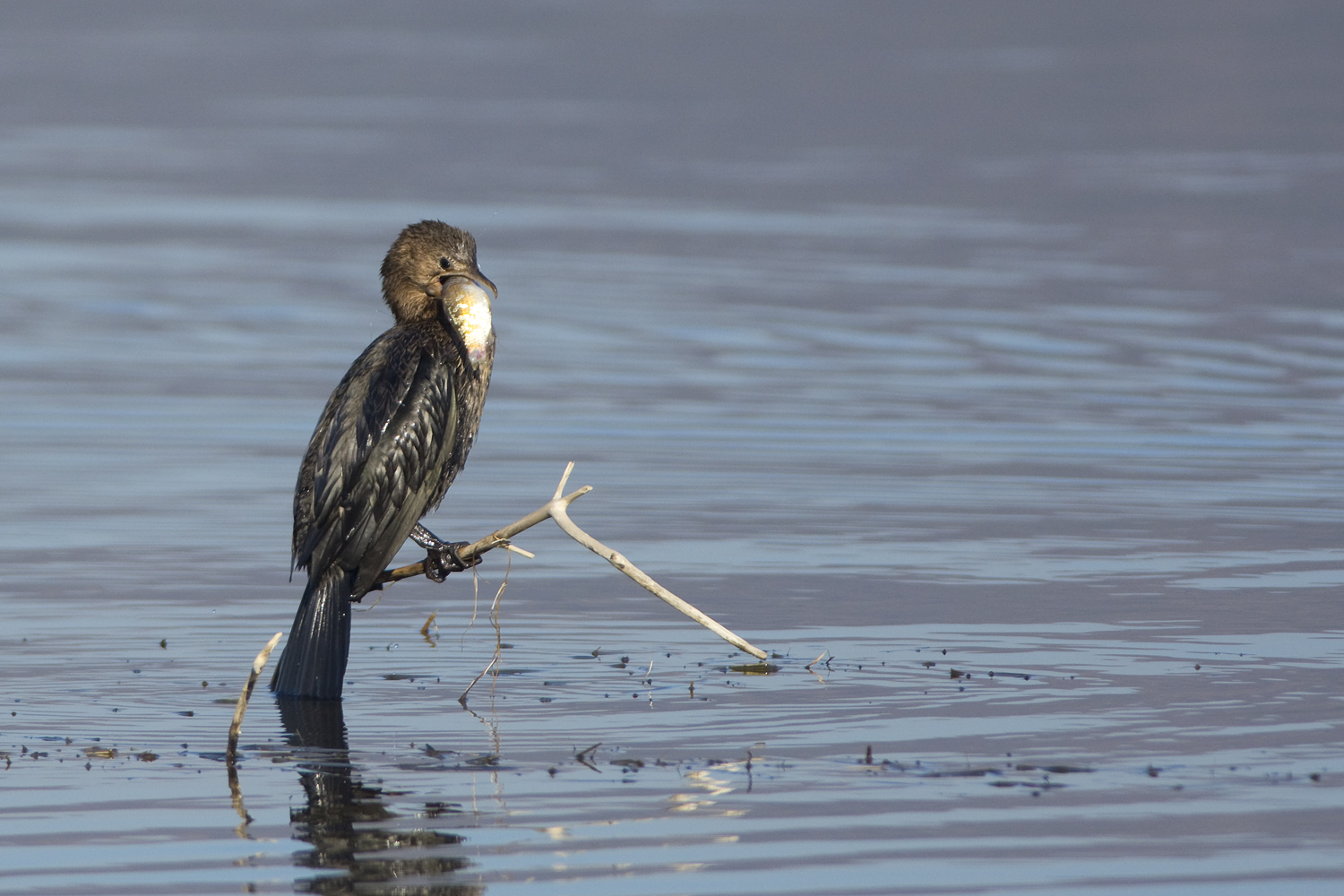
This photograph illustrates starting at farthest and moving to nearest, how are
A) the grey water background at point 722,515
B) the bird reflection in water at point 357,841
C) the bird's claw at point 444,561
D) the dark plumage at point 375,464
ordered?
the bird's claw at point 444,561
the dark plumage at point 375,464
the grey water background at point 722,515
the bird reflection in water at point 357,841

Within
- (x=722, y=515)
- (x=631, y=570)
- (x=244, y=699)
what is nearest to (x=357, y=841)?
(x=244, y=699)

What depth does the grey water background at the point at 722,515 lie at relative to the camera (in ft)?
20.7

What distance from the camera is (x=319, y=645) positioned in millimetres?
7883

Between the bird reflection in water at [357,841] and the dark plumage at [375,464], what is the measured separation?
0.81 metres

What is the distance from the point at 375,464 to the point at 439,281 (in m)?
0.80

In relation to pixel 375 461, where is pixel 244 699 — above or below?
→ below

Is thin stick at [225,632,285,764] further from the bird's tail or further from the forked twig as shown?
the forked twig

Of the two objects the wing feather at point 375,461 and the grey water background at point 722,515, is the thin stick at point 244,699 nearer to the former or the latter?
the grey water background at point 722,515

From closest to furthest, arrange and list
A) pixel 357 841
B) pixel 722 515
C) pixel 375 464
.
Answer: pixel 357 841 < pixel 375 464 < pixel 722 515

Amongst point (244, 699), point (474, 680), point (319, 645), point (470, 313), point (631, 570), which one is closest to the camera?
point (244, 699)

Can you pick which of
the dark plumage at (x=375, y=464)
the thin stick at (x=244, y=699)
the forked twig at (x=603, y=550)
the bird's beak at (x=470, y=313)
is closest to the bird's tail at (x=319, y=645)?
the dark plumage at (x=375, y=464)

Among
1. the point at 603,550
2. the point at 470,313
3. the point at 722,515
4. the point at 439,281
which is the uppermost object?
the point at 439,281

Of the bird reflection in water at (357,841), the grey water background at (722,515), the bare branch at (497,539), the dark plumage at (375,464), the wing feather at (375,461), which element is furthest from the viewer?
the wing feather at (375,461)

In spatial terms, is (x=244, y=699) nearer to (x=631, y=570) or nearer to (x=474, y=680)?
(x=631, y=570)
